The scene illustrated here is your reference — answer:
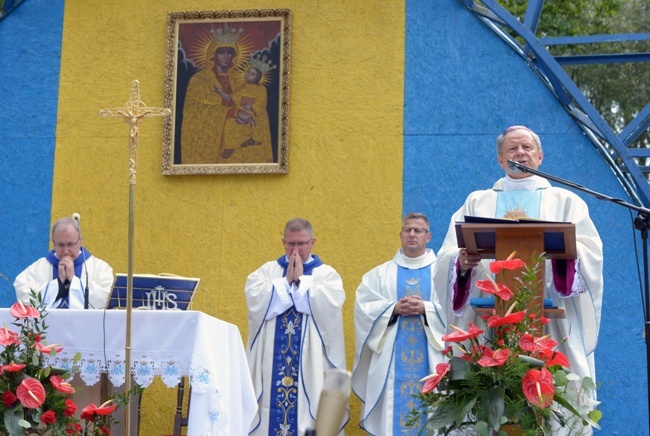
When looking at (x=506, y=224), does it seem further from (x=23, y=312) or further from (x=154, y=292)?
(x=154, y=292)

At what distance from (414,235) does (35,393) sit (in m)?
3.47

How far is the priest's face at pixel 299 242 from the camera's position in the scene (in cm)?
816

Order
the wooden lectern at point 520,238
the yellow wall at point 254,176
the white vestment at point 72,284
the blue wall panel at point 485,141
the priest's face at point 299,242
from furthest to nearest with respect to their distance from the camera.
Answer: the yellow wall at point 254,176 → the blue wall panel at point 485,141 → the priest's face at point 299,242 → the white vestment at point 72,284 → the wooden lectern at point 520,238

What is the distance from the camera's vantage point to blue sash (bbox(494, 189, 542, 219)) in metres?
6.05

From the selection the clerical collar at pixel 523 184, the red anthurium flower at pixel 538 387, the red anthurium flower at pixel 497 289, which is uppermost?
the clerical collar at pixel 523 184

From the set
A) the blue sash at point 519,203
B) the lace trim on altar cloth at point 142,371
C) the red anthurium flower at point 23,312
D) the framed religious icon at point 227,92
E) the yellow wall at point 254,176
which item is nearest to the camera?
the red anthurium flower at point 23,312

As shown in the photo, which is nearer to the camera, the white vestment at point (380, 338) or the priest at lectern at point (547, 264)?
the priest at lectern at point (547, 264)

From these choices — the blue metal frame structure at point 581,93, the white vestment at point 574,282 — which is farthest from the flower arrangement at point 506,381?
the blue metal frame structure at point 581,93

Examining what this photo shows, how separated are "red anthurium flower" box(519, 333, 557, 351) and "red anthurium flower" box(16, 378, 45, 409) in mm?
2588

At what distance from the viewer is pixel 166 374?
6.34 meters

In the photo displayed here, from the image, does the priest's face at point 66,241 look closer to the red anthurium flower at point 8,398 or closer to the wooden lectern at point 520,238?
the red anthurium flower at point 8,398

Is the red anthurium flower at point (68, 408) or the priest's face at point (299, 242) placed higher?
the priest's face at point (299, 242)

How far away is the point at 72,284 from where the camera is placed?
7.75 metres

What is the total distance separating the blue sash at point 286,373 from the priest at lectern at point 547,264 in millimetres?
2244
